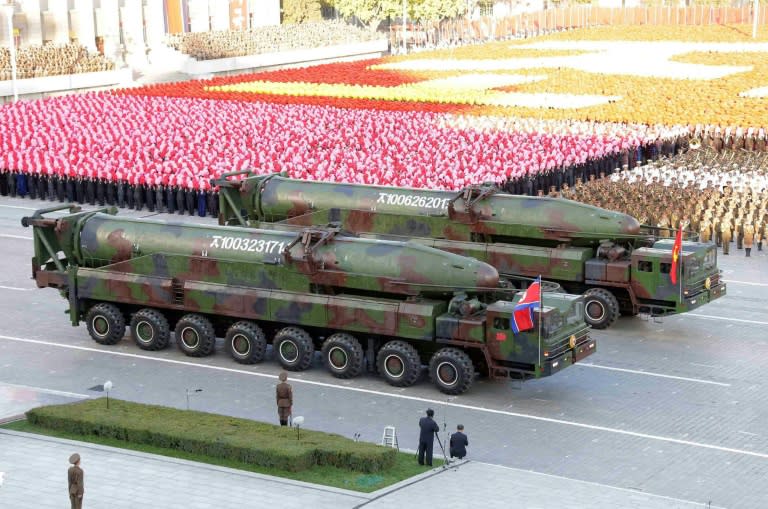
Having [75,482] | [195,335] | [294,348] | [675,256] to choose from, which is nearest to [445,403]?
[294,348]

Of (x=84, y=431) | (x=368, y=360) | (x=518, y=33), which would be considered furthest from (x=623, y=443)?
(x=518, y=33)

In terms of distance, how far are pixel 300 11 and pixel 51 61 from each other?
34.2 metres

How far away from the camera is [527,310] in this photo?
20750 millimetres

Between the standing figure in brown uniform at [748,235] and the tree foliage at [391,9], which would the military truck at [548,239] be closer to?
the standing figure in brown uniform at [748,235]

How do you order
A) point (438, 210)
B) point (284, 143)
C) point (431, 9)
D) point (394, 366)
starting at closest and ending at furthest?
point (394, 366), point (438, 210), point (284, 143), point (431, 9)

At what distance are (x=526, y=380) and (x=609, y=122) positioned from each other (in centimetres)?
2855

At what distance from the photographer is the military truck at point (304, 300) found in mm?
21594

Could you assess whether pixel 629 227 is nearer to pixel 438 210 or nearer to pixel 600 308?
pixel 600 308

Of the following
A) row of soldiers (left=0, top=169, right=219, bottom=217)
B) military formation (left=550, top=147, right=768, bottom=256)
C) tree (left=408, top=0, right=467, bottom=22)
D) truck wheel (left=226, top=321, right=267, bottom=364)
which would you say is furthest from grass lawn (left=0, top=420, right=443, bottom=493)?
tree (left=408, top=0, right=467, bottom=22)

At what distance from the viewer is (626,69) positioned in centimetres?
7000

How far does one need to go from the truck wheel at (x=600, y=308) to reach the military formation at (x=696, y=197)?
16.2 feet

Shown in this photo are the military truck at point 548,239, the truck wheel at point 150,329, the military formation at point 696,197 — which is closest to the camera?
the truck wheel at point 150,329

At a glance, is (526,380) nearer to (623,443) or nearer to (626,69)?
(623,443)

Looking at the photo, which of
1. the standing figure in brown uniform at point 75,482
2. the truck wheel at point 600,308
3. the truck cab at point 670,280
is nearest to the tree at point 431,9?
the truck wheel at point 600,308
